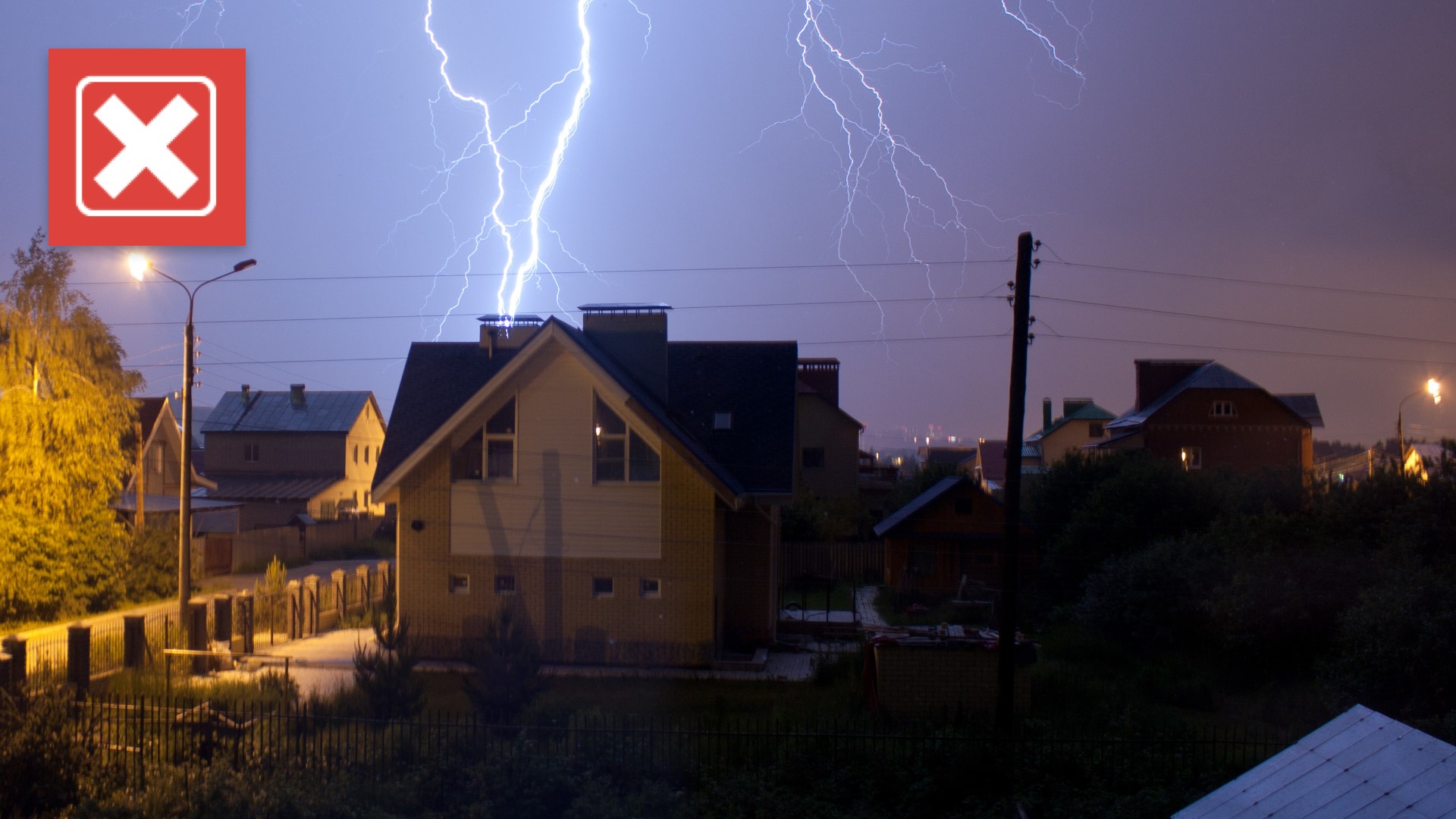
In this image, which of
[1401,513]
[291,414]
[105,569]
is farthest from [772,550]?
[291,414]

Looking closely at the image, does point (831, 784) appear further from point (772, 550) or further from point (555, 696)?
point (772, 550)

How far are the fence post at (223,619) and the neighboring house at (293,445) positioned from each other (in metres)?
29.1

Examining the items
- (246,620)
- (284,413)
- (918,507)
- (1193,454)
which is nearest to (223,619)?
(246,620)

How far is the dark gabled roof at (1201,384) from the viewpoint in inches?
1772

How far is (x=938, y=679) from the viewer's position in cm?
1558

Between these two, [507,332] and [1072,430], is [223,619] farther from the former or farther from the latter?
[1072,430]

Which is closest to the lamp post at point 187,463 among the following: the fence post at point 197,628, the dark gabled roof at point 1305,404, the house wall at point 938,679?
the fence post at point 197,628

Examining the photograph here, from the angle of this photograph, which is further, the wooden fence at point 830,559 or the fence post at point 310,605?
the wooden fence at point 830,559

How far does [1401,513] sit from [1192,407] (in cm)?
2917

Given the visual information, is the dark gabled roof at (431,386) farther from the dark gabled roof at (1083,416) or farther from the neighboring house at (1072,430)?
the dark gabled roof at (1083,416)

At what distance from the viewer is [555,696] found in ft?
52.3

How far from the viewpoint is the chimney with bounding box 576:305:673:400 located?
931 inches

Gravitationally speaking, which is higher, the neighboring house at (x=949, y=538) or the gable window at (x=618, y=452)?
the gable window at (x=618, y=452)

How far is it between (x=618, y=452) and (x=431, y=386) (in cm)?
657
